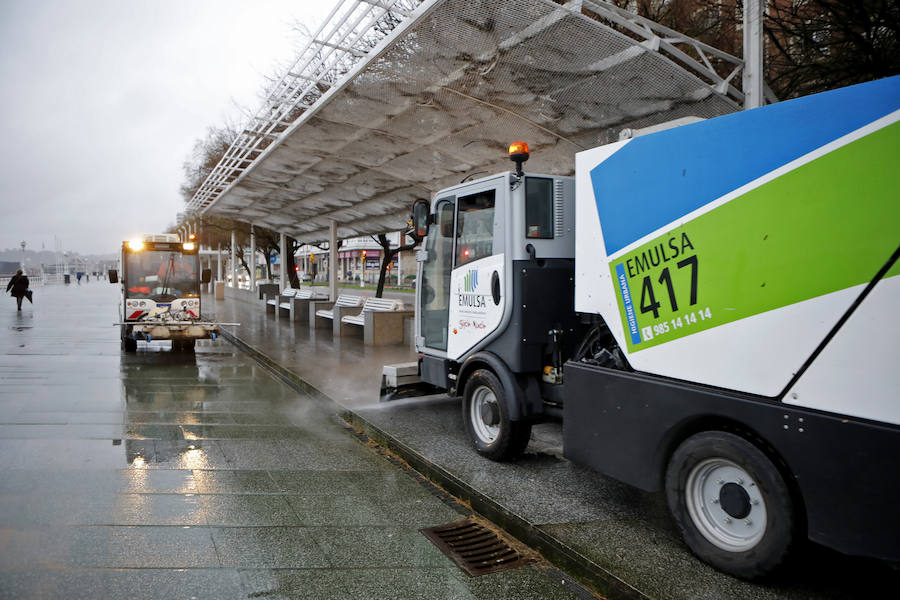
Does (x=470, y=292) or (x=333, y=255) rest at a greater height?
(x=333, y=255)

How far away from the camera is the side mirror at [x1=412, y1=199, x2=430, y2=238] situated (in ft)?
21.5

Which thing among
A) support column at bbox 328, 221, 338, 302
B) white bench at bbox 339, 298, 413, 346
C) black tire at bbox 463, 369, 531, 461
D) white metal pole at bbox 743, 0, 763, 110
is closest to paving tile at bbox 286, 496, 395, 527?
black tire at bbox 463, 369, 531, 461

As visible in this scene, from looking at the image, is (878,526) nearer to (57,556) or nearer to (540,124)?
(57,556)

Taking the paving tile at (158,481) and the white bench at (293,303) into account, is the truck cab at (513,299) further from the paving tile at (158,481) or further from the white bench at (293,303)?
the white bench at (293,303)

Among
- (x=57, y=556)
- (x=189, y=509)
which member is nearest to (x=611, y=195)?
(x=189, y=509)

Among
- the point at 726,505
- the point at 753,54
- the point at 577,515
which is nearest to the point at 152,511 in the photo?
the point at 577,515

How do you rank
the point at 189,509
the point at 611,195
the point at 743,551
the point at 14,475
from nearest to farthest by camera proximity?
the point at 743,551, the point at 611,195, the point at 189,509, the point at 14,475

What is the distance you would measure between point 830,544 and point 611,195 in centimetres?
240

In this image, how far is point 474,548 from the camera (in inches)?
159

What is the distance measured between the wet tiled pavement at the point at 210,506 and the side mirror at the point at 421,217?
2368mm

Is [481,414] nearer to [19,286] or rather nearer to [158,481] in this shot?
[158,481]

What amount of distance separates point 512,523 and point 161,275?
1136 centimetres

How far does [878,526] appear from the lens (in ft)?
9.13

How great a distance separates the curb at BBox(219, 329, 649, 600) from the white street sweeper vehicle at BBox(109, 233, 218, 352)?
6725 millimetres
